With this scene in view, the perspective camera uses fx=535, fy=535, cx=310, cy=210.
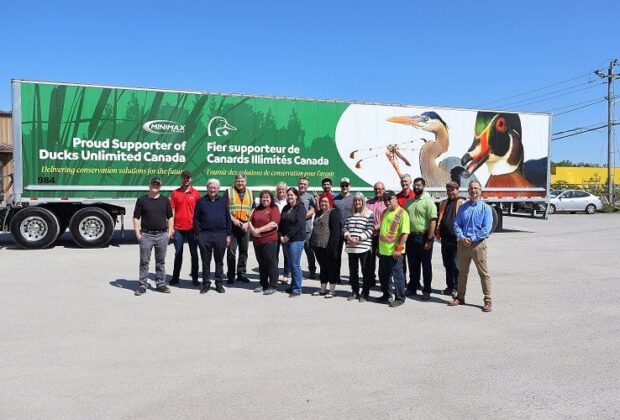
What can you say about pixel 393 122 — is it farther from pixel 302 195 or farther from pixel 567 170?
pixel 567 170

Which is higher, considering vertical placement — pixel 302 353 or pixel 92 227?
pixel 92 227

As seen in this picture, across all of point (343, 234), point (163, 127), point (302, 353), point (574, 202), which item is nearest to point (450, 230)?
point (343, 234)

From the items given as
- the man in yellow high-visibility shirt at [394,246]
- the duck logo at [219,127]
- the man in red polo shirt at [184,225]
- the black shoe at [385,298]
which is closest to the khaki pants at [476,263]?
the man in yellow high-visibility shirt at [394,246]

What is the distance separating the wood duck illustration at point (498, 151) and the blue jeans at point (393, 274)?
9644mm

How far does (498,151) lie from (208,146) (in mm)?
8897

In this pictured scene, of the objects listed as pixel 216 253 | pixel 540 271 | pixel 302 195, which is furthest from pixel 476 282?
pixel 216 253

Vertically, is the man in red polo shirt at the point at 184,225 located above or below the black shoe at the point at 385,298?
above

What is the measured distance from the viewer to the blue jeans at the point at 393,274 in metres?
6.86

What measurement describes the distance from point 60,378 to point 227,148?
31.8 feet

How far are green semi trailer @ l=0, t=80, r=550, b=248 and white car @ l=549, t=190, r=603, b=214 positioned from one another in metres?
12.5

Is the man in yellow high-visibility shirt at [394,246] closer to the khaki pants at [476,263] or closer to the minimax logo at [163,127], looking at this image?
the khaki pants at [476,263]

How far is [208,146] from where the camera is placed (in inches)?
523

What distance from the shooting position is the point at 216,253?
766cm

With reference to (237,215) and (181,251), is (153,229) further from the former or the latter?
(237,215)
